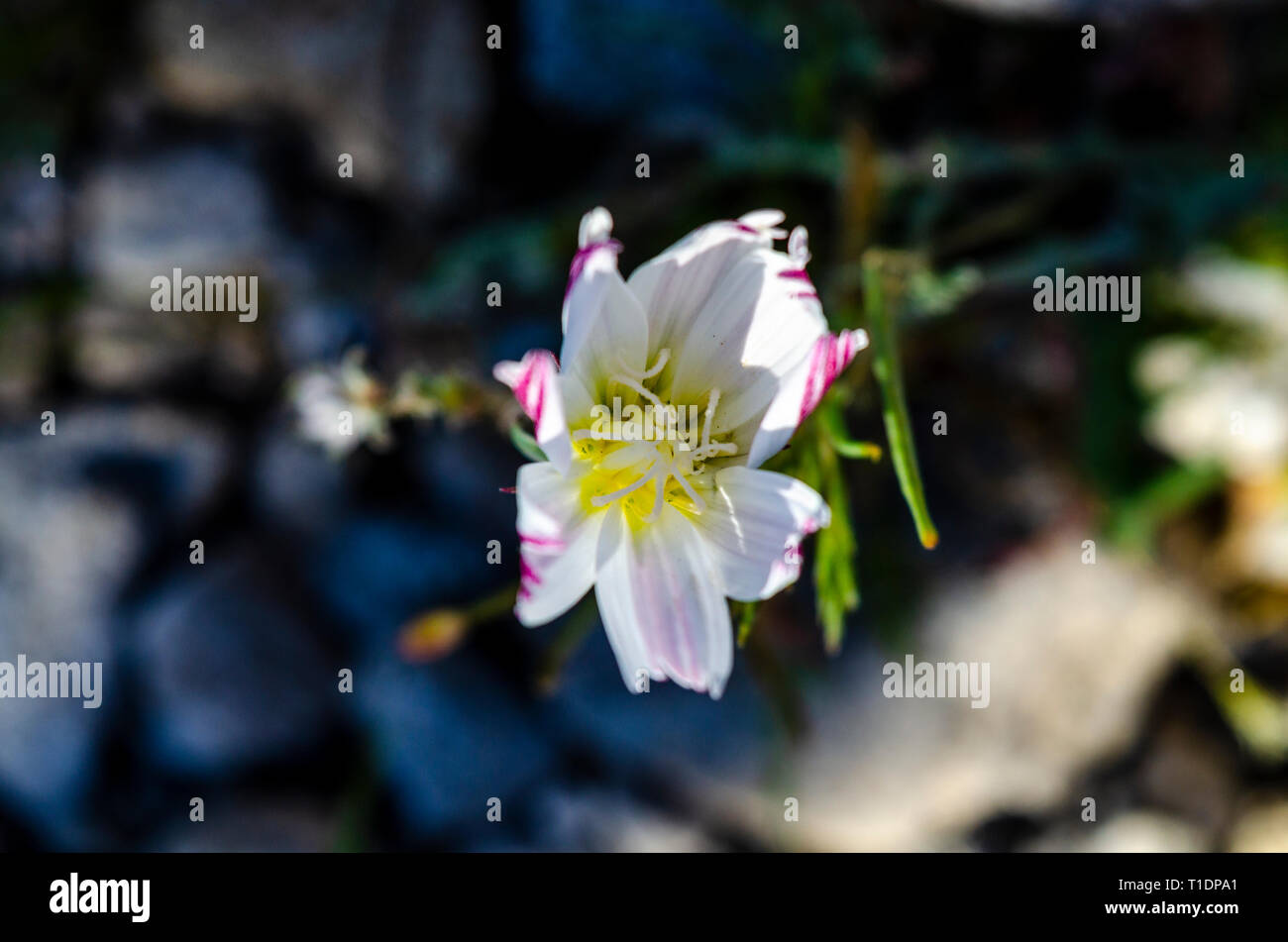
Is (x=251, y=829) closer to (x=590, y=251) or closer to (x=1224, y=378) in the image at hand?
(x=590, y=251)

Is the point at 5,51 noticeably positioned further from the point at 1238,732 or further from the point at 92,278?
the point at 1238,732

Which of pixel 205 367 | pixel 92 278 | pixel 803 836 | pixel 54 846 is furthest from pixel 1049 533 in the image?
pixel 54 846

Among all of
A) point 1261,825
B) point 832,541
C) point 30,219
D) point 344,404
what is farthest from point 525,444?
point 1261,825

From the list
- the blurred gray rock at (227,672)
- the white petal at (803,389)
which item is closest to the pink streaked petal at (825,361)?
the white petal at (803,389)

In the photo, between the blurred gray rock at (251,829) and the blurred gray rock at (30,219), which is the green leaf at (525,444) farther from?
the blurred gray rock at (30,219)

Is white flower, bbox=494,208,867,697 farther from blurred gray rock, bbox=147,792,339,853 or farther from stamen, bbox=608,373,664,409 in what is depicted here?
blurred gray rock, bbox=147,792,339,853

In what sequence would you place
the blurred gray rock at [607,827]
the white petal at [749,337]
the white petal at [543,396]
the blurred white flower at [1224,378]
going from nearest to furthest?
the white petal at [543,396] < the white petal at [749,337] < the blurred white flower at [1224,378] < the blurred gray rock at [607,827]

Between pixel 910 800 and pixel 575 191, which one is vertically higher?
pixel 575 191
